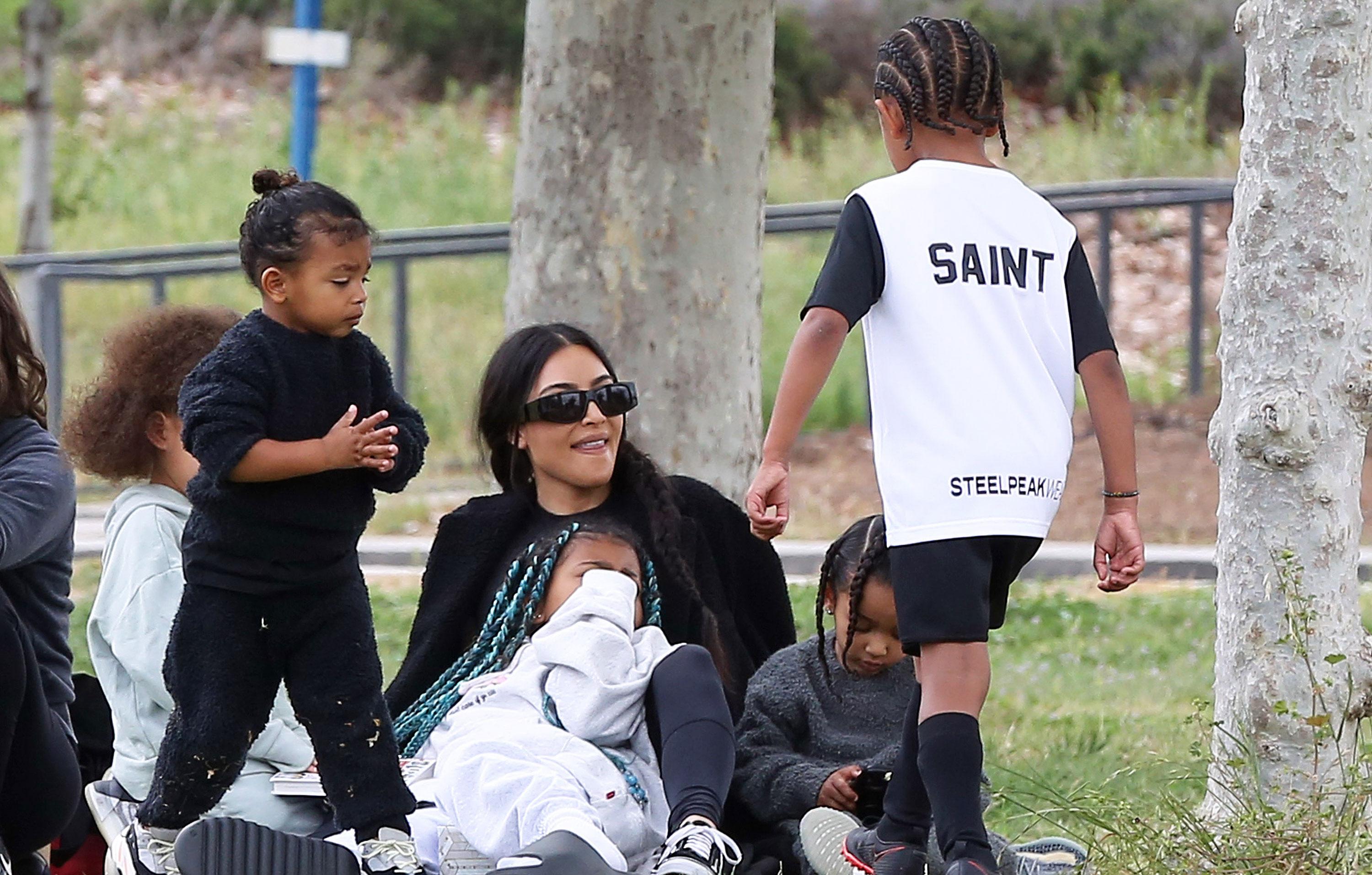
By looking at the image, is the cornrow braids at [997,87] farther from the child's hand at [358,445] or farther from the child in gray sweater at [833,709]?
the child's hand at [358,445]

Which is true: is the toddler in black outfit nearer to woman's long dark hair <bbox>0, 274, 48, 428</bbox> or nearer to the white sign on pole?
woman's long dark hair <bbox>0, 274, 48, 428</bbox>

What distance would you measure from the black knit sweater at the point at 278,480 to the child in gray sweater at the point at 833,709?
36.2 inches

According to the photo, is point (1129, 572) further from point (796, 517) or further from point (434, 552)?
point (796, 517)

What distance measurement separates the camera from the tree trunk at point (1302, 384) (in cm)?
371

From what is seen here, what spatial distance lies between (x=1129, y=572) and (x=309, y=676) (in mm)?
1424

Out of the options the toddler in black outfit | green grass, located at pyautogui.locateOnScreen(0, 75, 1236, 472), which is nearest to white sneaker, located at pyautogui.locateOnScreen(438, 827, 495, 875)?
the toddler in black outfit

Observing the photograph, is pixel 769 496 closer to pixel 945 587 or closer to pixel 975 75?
pixel 945 587

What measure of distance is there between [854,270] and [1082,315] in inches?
17.9

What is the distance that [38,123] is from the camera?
11906 millimetres

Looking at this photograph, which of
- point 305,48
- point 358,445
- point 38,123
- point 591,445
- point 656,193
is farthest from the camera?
point 38,123

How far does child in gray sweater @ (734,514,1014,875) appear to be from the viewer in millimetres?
3863

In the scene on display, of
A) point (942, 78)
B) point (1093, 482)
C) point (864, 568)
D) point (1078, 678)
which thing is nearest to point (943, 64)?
point (942, 78)

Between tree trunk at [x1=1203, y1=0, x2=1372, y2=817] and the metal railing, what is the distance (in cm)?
541

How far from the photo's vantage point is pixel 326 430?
11.3ft
